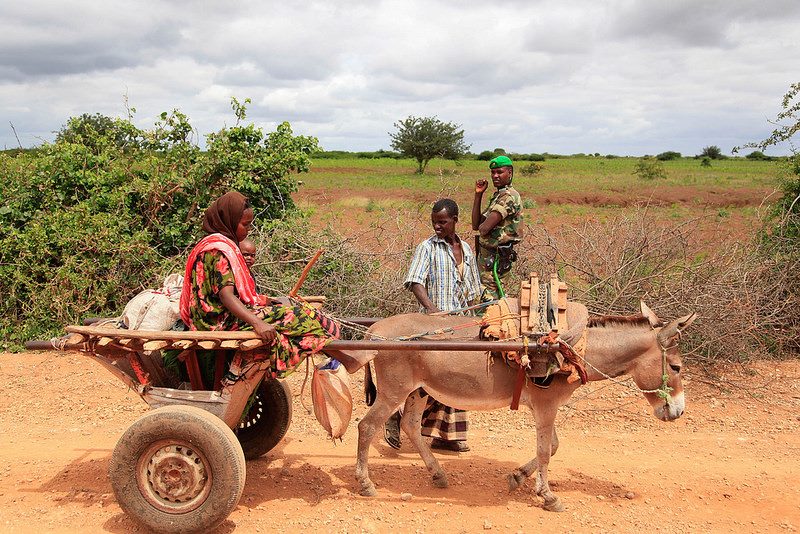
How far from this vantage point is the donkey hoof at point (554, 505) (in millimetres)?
4873

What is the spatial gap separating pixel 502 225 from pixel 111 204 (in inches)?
236

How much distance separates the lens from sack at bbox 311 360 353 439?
189 inches

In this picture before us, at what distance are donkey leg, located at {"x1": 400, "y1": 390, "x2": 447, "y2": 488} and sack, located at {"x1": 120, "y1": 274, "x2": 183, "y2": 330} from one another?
1977 millimetres

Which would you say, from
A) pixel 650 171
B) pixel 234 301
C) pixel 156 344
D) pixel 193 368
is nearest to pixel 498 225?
pixel 234 301

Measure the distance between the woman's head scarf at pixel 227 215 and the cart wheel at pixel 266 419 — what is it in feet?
4.96

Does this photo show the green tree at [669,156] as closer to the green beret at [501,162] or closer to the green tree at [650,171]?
→ the green tree at [650,171]

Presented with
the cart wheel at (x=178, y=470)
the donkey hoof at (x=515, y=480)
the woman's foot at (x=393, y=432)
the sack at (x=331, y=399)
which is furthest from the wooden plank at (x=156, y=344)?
the donkey hoof at (x=515, y=480)

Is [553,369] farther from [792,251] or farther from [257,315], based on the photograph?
[792,251]

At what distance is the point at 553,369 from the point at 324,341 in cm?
156

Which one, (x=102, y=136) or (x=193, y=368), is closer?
(x=193, y=368)

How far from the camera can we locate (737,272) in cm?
846

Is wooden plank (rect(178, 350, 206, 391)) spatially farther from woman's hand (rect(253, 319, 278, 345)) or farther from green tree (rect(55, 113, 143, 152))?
green tree (rect(55, 113, 143, 152))

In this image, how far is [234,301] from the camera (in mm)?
4289

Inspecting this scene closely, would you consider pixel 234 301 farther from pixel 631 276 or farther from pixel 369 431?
pixel 631 276
